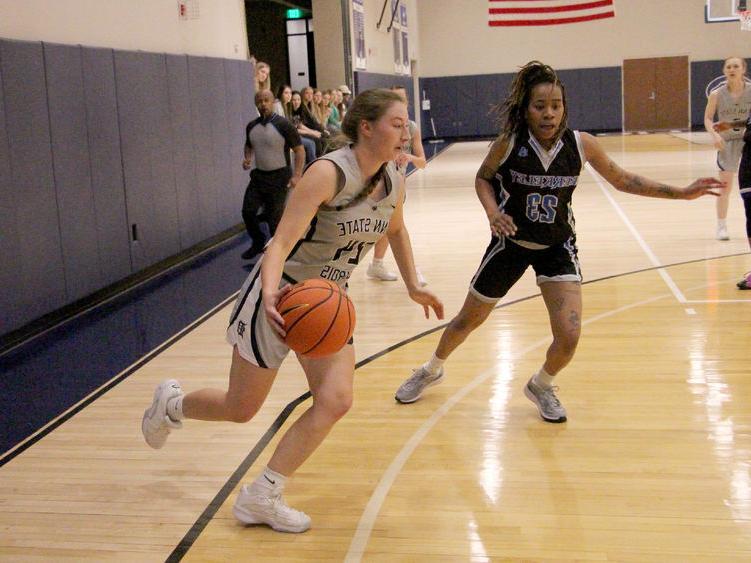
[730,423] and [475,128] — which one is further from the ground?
[475,128]

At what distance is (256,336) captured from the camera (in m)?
3.27

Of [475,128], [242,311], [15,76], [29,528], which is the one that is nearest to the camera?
[242,311]

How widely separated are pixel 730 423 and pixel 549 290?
1111 mm

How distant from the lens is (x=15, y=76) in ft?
22.3

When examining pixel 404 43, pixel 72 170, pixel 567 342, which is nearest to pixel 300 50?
pixel 404 43

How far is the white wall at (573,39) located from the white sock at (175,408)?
26.8m

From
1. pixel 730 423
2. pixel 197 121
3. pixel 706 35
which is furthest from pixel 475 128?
pixel 730 423

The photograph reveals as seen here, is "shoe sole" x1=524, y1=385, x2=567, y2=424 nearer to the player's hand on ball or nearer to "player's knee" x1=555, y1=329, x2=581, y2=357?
"player's knee" x1=555, y1=329, x2=581, y2=357

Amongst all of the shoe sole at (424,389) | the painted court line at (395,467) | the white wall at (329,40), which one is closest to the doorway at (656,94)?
the white wall at (329,40)

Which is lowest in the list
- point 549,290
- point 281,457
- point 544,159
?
point 281,457

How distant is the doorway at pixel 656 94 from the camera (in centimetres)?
2853

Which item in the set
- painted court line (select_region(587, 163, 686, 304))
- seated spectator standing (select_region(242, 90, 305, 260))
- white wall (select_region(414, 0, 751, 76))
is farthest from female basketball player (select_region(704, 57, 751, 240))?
white wall (select_region(414, 0, 751, 76))

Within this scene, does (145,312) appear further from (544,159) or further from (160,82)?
(544,159)

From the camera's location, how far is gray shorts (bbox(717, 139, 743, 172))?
28.0 ft
